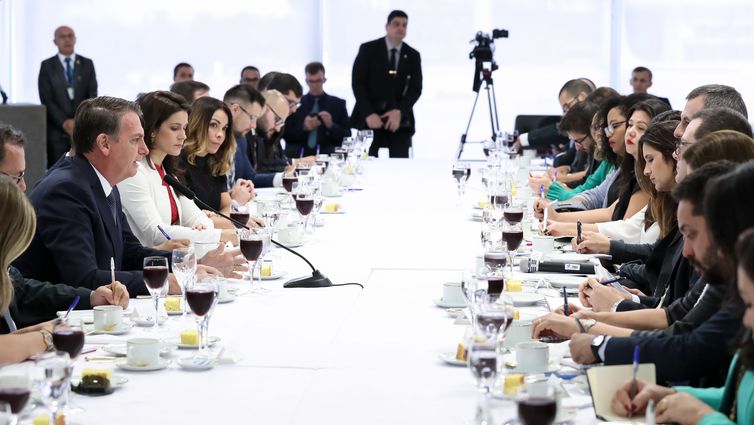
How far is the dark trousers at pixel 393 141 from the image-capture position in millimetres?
9141

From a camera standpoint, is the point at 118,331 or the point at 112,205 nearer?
the point at 118,331

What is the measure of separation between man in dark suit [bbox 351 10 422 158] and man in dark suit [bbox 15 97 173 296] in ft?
19.4

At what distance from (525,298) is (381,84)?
6.61 meters

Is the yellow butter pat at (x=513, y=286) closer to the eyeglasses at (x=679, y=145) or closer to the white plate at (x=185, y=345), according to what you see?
the eyeglasses at (x=679, y=145)

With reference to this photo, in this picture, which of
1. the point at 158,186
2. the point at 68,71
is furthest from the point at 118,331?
the point at 68,71

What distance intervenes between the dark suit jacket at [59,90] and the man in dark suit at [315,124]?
1.95 meters

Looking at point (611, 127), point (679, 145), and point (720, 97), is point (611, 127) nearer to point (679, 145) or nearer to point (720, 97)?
point (720, 97)

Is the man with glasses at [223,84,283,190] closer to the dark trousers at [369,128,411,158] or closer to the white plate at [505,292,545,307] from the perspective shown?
the dark trousers at [369,128,411,158]

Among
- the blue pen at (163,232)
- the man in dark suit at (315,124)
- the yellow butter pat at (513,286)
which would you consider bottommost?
the yellow butter pat at (513,286)

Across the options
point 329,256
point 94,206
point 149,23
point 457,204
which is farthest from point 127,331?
point 149,23

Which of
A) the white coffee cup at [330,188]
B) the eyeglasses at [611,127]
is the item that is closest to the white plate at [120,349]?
the eyeglasses at [611,127]

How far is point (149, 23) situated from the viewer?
413 inches

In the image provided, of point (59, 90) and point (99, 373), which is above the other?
point (59, 90)

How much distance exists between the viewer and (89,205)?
304 centimetres
